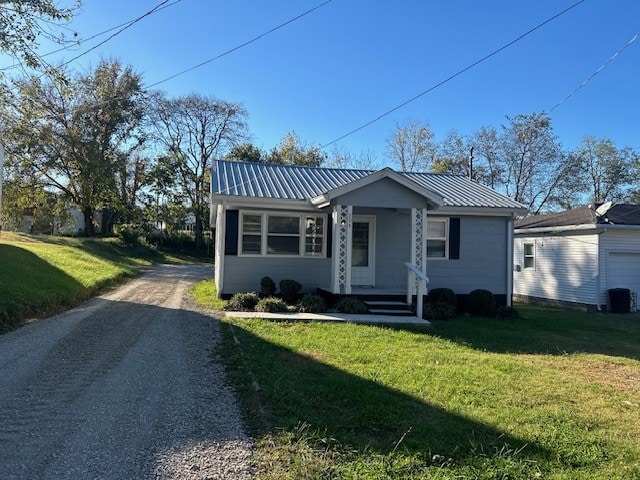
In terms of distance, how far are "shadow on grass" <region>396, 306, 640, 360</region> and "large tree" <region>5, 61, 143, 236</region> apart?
25.2m

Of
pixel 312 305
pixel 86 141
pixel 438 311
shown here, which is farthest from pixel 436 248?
pixel 86 141

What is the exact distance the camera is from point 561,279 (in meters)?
16.4

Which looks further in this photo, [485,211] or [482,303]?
[485,211]

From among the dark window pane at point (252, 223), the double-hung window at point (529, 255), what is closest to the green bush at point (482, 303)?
the dark window pane at point (252, 223)

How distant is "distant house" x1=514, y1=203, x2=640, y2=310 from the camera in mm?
14953

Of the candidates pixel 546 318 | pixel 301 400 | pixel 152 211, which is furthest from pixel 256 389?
pixel 152 211

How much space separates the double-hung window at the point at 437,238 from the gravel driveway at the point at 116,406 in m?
7.04

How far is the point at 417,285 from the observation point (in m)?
11.1

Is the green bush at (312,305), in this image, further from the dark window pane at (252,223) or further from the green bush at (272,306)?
the dark window pane at (252,223)

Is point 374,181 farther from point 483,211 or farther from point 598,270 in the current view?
point 598,270

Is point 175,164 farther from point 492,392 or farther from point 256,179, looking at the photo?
point 492,392

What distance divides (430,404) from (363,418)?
0.89 meters

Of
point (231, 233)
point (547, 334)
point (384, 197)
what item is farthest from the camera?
point (231, 233)

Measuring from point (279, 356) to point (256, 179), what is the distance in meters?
7.57
